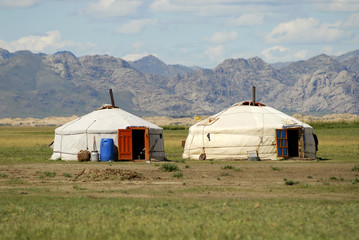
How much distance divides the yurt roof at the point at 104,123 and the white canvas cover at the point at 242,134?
3034mm

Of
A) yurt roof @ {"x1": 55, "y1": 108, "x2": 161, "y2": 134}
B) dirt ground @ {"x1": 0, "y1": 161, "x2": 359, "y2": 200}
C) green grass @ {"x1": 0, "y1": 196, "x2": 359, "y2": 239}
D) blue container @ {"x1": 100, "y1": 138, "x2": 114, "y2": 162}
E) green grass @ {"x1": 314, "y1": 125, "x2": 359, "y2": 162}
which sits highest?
yurt roof @ {"x1": 55, "y1": 108, "x2": 161, "y2": 134}

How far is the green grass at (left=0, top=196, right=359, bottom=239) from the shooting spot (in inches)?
472

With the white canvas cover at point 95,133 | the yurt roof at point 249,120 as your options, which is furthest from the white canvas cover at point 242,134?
the white canvas cover at point 95,133

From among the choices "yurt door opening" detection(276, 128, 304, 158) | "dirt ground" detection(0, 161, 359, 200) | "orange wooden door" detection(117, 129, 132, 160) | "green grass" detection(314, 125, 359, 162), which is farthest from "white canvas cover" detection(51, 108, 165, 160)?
"green grass" detection(314, 125, 359, 162)

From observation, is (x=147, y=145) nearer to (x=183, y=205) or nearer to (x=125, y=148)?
(x=125, y=148)

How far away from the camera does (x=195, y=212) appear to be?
14547mm

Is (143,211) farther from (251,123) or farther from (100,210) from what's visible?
(251,123)

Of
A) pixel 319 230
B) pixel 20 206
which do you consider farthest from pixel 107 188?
pixel 319 230

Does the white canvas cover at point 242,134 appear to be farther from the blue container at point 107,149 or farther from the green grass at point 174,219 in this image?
the green grass at point 174,219

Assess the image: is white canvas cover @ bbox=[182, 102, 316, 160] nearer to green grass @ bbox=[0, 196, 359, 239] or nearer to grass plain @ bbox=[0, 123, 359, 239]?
grass plain @ bbox=[0, 123, 359, 239]

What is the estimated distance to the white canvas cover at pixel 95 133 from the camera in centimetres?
3338

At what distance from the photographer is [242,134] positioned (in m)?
34.2

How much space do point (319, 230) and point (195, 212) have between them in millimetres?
3186

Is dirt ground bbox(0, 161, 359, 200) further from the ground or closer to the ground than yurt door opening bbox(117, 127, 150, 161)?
closer to the ground
